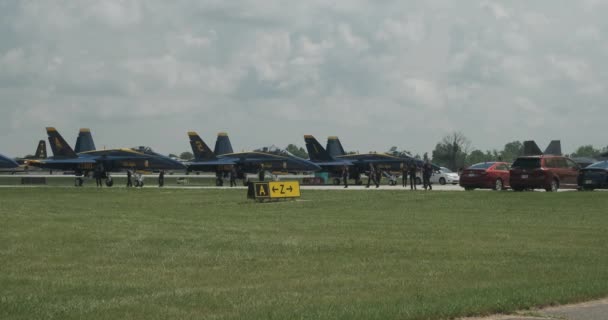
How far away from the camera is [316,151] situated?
78.4m

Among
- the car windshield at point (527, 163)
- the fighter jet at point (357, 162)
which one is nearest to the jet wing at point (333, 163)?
the fighter jet at point (357, 162)

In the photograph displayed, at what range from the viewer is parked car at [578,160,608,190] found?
127 feet

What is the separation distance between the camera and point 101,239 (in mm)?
17484

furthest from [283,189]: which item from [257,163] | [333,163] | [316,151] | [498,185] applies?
[316,151]

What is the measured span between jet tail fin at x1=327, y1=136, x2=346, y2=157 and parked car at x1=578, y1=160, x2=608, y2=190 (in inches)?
1888

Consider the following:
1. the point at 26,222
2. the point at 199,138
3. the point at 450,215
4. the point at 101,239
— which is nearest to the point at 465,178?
the point at 450,215

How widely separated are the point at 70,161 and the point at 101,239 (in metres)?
60.7

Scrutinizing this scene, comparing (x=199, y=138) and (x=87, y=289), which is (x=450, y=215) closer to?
(x=87, y=289)

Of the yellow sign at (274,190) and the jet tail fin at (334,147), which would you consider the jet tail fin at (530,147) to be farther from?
the yellow sign at (274,190)

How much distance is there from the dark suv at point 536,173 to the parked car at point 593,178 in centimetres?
88

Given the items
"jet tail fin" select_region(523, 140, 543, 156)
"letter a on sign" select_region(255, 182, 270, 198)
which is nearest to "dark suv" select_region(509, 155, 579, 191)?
"letter a on sign" select_region(255, 182, 270, 198)

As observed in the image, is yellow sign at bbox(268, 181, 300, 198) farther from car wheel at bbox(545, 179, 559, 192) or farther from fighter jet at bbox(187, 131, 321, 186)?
fighter jet at bbox(187, 131, 321, 186)

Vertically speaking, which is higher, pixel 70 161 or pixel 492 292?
pixel 70 161

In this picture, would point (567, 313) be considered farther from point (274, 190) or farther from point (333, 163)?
point (333, 163)
